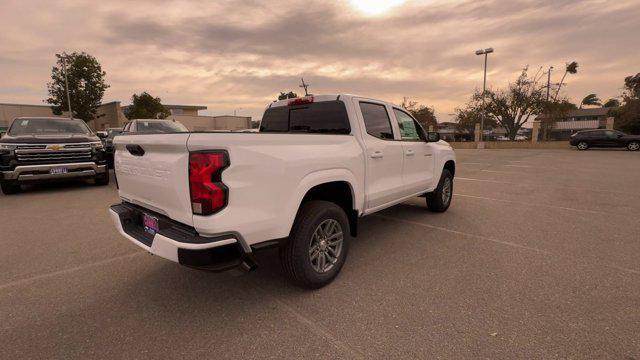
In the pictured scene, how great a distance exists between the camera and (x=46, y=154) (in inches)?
298

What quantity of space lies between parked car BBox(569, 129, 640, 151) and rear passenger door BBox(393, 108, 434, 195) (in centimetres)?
2542

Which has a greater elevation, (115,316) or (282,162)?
(282,162)

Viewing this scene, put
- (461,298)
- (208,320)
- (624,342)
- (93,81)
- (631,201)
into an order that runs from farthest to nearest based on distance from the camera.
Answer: (93,81) < (631,201) < (461,298) < (208,320) < (624,342)

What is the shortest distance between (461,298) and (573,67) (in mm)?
51411

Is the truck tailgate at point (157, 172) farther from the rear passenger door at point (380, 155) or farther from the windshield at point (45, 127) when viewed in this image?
the windshield at point (45, 127)

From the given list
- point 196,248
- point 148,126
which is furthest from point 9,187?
point 196,248

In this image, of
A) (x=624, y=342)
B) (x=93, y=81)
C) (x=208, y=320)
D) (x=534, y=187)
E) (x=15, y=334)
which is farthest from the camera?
(x=93, y=81)

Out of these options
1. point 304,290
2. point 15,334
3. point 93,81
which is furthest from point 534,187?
point 93,81

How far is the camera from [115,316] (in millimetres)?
2701

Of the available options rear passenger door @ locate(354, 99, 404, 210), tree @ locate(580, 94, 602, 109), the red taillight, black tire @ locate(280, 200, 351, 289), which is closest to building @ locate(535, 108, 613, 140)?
tree @ locate(580, 94, 602, 109)

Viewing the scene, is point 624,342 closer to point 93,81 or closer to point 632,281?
point 632,281

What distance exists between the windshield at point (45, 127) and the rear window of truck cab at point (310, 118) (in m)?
7.22

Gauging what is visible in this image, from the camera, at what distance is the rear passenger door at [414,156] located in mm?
4564

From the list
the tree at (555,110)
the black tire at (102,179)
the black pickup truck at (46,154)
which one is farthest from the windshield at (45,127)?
the tree at (555,110)
